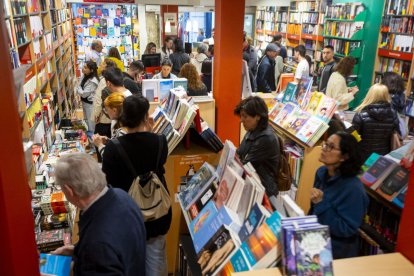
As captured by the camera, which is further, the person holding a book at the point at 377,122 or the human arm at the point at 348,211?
the person holding a book at the point at 377,122

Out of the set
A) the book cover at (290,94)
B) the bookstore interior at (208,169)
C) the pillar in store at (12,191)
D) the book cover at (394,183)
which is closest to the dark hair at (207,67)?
the bookstore interior at (208,169)

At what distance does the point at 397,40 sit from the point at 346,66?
114 inches

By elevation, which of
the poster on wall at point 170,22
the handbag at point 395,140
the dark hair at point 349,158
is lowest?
the handbag at point 395,140

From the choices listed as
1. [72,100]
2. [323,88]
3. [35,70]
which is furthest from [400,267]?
[72,100]

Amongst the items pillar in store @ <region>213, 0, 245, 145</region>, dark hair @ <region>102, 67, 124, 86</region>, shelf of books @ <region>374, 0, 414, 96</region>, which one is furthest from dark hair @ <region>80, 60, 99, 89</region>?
shelf of books @ <region>374, 0, 414, 96</region>

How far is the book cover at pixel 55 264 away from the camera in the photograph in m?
1.82

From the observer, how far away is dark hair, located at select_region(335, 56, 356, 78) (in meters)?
5.36

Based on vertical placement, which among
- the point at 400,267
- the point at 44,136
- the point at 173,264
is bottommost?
the point at 173,264

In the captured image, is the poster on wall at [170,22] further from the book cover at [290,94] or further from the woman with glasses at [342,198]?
the woman with glasses at [342,198]

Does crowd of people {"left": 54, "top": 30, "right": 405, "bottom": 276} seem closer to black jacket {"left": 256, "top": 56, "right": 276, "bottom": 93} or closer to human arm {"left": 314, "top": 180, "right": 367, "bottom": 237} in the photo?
human arm {"left": 314, "top": 180, "right": 367, "bottom": 237}

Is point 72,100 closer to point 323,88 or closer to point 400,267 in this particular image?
point 323,88

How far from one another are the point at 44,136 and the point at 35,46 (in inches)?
44.7

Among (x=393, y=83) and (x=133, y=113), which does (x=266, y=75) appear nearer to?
(x=393, y=83)

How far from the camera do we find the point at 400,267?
6.11 feet
